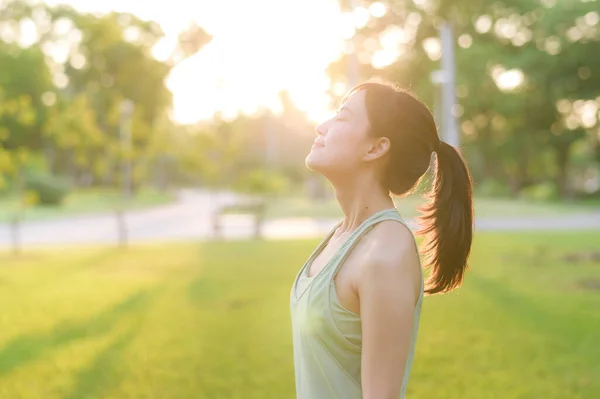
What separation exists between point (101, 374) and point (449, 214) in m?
5.26

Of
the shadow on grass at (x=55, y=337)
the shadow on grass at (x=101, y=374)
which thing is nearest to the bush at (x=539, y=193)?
the shadow on grass at (x=55, y=337)

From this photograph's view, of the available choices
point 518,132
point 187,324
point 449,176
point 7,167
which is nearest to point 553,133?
point 518,132

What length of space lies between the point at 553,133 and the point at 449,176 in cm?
4534

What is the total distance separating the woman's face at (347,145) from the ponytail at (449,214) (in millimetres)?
223

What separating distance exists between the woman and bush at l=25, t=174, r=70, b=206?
4079 cm

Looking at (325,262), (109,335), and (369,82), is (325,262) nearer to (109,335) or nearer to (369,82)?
(369,82)

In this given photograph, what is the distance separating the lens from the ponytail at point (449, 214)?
190cm

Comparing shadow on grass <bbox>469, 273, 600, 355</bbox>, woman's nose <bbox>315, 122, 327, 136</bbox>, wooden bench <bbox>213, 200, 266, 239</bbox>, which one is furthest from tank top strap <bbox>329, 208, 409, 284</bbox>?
wooden bench <bbox>213, 200, 266, 239</bbox>

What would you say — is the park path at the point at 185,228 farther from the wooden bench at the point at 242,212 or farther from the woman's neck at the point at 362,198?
the woman's neck at the point at 362,198

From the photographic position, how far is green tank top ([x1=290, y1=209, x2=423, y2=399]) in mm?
1700

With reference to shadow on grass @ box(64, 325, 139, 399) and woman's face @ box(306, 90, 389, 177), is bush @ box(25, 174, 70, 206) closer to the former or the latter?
shadow on grass @ box(64, 325, 139, 399)

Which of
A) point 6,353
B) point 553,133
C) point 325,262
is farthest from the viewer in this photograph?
point 553,133

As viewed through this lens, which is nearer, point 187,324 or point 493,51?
point 187,324

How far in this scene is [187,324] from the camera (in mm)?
8711
